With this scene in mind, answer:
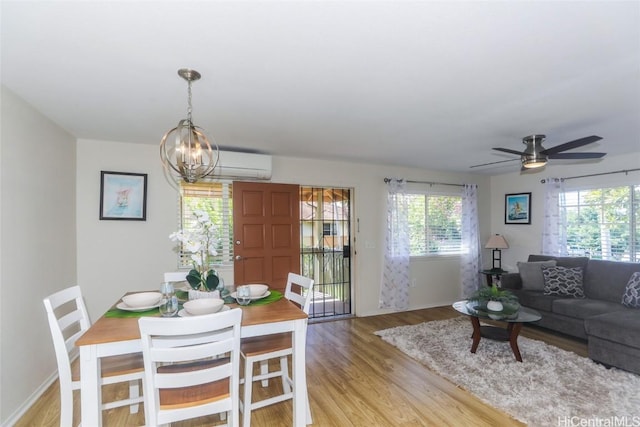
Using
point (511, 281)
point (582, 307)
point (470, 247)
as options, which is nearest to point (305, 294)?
point (582, 307)

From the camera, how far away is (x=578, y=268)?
13.6 feet

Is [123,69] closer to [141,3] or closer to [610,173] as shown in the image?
[141,3]

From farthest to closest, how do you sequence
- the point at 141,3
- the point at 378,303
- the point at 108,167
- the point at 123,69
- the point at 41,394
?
the point at 378,303, the point at 108,167, the point at 41,394, the point at 123,69, the point at 141,3

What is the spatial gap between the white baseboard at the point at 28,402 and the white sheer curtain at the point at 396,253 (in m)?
3.99

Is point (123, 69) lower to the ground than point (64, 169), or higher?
higher

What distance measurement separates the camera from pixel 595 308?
137 inches

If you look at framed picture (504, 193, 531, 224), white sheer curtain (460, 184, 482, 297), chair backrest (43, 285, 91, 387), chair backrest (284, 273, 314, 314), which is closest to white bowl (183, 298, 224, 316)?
chair backrest (43, 285, 91, 387)

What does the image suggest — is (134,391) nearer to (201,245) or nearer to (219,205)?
(201,245)

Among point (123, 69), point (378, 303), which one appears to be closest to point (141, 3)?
point (123, 69)

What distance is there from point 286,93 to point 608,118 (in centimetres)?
287

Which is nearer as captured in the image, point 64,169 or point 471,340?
point 64,169

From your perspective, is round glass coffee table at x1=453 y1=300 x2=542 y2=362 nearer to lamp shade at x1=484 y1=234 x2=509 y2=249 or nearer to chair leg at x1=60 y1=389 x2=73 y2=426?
lamp shade at x1=484 y1=234 x2=509 y2=249

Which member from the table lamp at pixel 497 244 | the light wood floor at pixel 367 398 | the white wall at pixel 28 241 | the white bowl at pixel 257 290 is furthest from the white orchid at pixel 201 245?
the table lamp at pixel 497 244

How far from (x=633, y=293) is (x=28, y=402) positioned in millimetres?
5854
